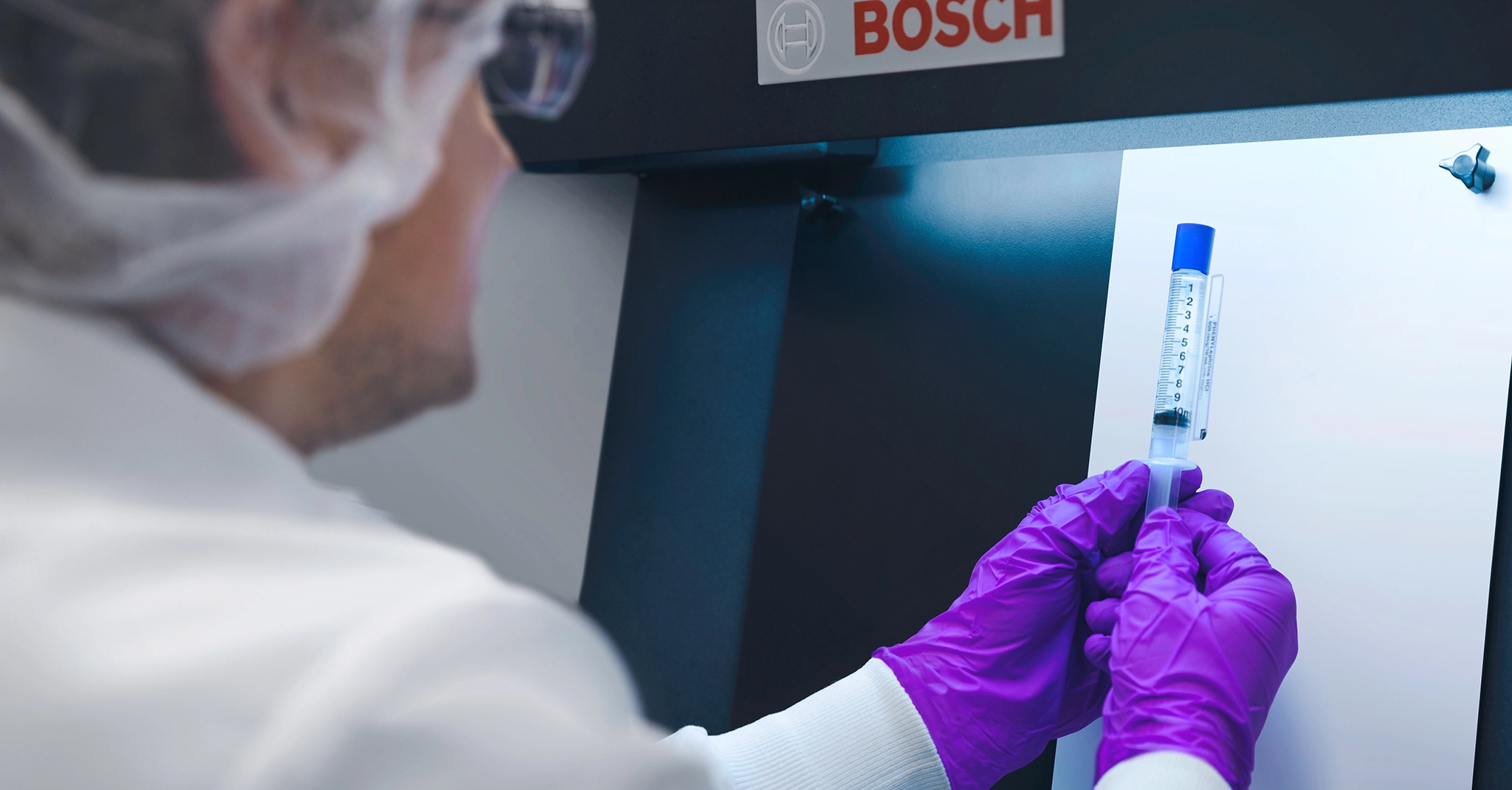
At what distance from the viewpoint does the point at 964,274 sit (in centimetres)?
113

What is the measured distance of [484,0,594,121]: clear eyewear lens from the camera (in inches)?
24.5

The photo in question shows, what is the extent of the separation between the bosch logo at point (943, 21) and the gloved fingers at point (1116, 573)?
0.48 metres

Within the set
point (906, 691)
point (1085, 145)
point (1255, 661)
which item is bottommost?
point (906, 691)

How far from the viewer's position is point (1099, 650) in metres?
0.93

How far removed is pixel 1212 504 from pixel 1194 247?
9.4 inches

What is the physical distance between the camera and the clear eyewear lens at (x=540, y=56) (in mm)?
622

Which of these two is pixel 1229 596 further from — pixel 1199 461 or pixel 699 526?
pixel 699 526

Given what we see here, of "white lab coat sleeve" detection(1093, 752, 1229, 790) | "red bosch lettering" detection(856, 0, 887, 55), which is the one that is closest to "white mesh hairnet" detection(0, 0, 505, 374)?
"red bosch lettering" detection(856, 0, 887, 55)

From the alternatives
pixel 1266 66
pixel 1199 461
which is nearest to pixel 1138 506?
pixel 1199 461

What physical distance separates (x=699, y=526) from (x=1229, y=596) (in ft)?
2.14

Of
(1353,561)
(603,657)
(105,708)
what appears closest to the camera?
(105,708)

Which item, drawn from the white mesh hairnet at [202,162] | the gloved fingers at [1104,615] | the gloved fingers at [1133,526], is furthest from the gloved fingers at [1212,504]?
the white mesh hairnet at [202,162]

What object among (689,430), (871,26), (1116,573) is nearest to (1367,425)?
(1116,573)

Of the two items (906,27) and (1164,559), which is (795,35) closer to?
(906,27)
